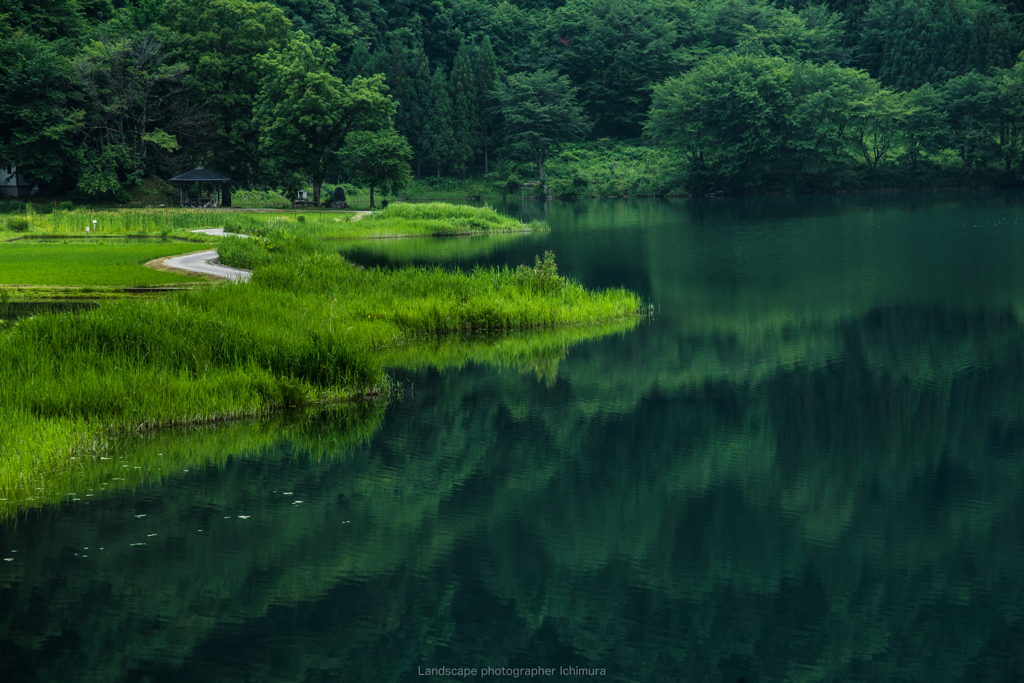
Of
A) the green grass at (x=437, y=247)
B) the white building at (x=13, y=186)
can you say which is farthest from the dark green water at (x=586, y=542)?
the white building at (x=13, y=186)

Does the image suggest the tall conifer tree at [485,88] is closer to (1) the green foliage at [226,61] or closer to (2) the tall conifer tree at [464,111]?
(2) the tall conifer tree at [464,111]

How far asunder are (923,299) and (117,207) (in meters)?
51.1

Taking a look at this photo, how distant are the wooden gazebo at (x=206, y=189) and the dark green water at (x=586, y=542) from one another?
4667cm

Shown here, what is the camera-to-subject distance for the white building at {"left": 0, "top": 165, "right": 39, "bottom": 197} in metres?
64.4

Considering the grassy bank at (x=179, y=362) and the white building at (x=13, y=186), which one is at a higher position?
the white building at (x=13, y=186)

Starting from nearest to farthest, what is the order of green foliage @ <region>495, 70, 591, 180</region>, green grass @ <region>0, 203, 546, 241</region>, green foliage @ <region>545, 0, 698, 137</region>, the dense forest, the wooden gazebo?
green grass @ <region>0, 203, 546, 241</region>
the wooden gazebo
the dense forest
green foliage @ <region>495, 70, 591, 180</region>
green foliage @ <region>545, 0, 698, 137</region>

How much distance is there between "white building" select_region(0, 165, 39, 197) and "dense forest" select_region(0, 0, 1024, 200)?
783mm

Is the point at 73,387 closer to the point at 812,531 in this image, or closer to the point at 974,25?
the point at 812,531

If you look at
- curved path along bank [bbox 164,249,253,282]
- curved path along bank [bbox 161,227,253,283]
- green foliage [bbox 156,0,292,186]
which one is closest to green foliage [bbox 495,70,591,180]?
green foliage [bbox 156,0,292,186]

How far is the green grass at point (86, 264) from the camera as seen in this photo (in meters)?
27.8

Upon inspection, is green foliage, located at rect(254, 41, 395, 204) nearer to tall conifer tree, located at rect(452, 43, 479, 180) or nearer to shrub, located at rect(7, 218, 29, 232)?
shrub, located at rect(7, 218, 29, 232)

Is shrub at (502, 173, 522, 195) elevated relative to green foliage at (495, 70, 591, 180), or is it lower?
lower

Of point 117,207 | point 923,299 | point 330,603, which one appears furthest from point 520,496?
point 117,207

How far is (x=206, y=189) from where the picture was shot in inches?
2827
